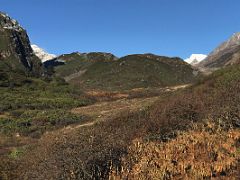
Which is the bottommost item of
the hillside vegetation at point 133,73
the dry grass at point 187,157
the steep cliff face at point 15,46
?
the dry grass at point 187,157

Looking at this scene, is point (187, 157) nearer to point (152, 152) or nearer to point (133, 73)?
point (152, 152)

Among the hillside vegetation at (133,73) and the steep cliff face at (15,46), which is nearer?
the hillside vegetation at (133,73)

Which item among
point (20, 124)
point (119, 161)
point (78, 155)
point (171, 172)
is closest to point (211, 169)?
point (171, 172)

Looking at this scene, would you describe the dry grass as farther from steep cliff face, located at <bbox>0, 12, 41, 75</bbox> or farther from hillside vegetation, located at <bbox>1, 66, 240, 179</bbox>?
steep cliff face, located at <bbox>0, 12, 41, 75</bbox>

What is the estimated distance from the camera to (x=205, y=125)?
15.3 m

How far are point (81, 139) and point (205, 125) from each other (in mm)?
5527

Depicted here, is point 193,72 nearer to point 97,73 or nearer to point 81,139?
point 97,73

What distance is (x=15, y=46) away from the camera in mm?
97500

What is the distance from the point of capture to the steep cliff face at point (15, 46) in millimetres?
92669

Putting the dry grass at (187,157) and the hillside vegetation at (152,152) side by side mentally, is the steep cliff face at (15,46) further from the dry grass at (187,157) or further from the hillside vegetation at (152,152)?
the dry grass at (187,157)

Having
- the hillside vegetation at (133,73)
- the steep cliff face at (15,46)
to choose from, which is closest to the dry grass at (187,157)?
the hillside vegetation at (133,73)

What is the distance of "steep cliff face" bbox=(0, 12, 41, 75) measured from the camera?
304ft

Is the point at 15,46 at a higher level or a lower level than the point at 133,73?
higher

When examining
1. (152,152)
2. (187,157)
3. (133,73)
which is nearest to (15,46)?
(133,73)
